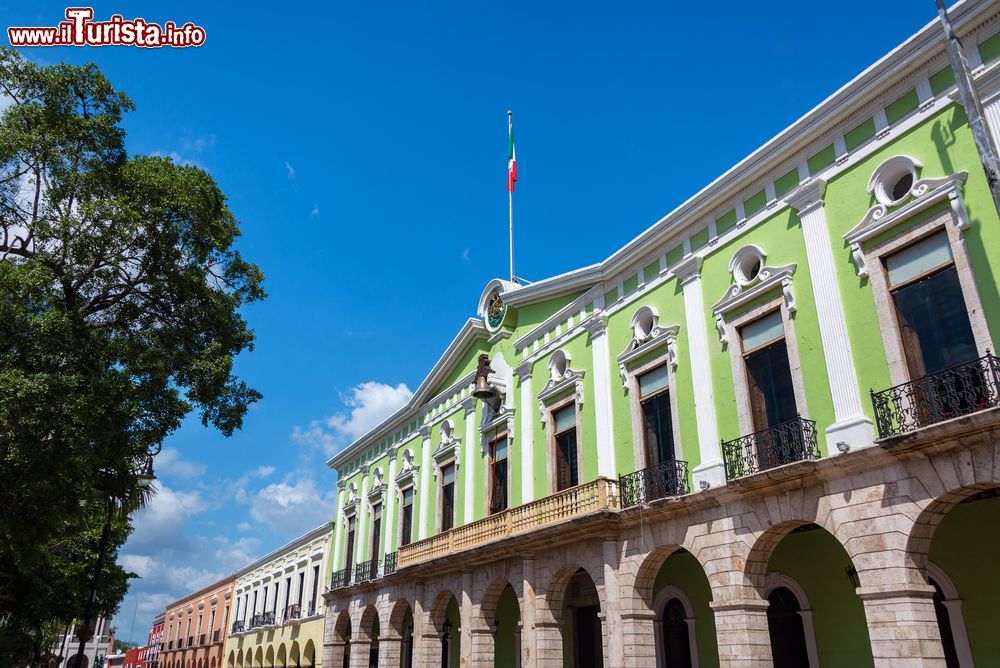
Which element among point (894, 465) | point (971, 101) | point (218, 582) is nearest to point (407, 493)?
point (894, 465)

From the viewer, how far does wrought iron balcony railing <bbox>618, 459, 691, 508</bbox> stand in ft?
43.4

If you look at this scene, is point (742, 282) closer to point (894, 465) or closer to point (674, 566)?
Answer: point (894, 465)

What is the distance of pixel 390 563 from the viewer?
75.9 ft

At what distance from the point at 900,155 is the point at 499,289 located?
1168cm

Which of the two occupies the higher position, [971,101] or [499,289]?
[499,289]

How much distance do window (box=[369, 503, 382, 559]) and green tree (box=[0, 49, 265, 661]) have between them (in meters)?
12.8

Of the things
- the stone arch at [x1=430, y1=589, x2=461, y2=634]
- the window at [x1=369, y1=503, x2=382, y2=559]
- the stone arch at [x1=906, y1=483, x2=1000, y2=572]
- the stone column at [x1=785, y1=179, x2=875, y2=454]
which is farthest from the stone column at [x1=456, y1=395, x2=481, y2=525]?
the stone arch at [x1=906, y1=483, x2=1000, y2=572]

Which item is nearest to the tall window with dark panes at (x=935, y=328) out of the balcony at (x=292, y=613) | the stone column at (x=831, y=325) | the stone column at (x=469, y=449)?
the stone column at (x=831, y=325)

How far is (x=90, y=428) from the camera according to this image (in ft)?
36.4

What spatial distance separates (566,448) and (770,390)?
5.75 m

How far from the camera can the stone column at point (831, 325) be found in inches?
412

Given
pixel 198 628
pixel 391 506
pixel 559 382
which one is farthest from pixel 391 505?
pixel 198 628

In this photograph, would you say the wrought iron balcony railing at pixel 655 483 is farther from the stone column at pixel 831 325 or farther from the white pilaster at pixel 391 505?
the white pilaster at pixel 391 505

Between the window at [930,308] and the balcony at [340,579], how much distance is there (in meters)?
21.4
